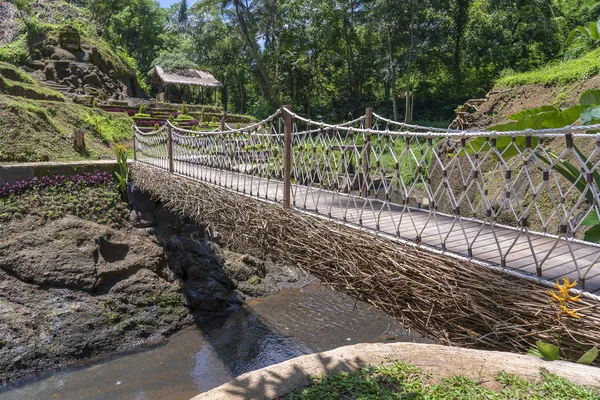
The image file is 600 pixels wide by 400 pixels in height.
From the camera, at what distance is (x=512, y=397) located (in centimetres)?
175

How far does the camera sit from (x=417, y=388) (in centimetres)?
189

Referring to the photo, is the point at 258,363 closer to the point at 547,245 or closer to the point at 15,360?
the point at 15,360

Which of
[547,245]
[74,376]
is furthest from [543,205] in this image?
[74,376]

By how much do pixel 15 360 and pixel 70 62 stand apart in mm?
17449

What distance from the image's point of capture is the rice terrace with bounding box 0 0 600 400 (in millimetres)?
2016

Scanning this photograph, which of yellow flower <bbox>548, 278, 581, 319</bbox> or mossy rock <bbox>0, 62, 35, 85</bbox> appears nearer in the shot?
yellow flower <bbox>548, 278, 581, 319</bbox>

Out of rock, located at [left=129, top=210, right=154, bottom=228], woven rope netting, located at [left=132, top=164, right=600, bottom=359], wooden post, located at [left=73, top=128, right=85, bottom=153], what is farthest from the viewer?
wooden post, located at [left=73, top=128, right=85, bottom=153]

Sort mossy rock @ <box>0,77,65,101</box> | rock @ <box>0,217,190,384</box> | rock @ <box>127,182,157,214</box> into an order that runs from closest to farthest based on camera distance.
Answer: rock @ <box>0,217,190,384</box> → rock @ <box>127,182,157,214</box> → mossy rock @ <box>0,77,65,101</box>

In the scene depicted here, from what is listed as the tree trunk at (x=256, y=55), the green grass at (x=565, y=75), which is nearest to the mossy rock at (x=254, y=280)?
the green grass at (x=565, y=75)

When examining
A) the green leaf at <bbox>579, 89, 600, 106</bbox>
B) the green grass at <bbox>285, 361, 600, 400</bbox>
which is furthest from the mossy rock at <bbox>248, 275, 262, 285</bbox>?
the green leaf at <bbox>579, 89, 600, 106</bbox>

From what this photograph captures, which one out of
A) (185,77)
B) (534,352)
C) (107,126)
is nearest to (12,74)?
(107,126)

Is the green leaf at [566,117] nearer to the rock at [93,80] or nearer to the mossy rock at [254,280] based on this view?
the mossy rock at [254,280]

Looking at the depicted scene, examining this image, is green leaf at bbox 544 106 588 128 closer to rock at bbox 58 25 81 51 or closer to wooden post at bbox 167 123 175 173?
wooden post at bbox 167 123 175 173

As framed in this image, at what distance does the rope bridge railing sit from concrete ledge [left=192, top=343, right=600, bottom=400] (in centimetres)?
42
